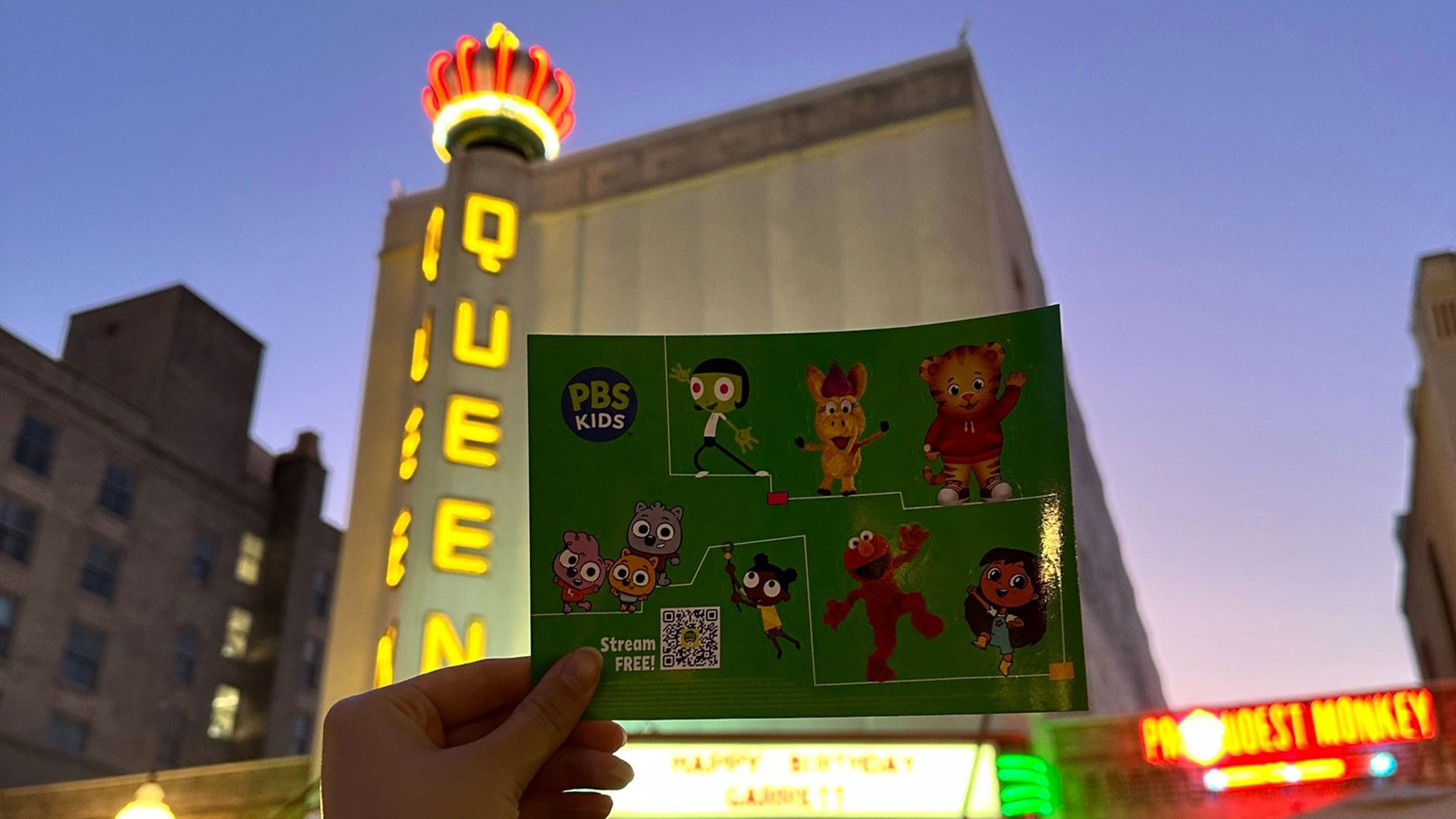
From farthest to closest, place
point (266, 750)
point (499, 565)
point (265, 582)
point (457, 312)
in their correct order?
point (265, 582) → point (266, 750) → point (457, 312) → point (499, 565)

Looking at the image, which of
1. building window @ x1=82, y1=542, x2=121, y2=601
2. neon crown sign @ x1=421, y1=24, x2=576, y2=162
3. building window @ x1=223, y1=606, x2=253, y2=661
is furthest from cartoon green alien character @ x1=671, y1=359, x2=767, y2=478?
building window @ x1=223, y1=606, x2=253, y2=661

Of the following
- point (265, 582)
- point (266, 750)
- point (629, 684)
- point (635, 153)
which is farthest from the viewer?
point (265, 582)

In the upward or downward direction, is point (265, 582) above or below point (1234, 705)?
above

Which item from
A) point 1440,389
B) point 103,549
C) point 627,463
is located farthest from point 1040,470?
point 103,549

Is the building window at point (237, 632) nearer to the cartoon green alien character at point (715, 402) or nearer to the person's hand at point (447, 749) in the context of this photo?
the person's hand at point (447, 749)

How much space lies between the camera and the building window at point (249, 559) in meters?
46.4

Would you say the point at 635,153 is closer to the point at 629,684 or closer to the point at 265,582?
the point at 629,684

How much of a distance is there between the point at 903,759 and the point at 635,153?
9635 millimetres

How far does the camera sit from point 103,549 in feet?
126

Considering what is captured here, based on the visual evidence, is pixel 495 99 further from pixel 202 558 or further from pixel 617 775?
pixel 202 558

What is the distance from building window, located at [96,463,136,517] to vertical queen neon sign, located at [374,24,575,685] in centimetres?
2730

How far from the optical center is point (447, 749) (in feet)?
→ 7.69

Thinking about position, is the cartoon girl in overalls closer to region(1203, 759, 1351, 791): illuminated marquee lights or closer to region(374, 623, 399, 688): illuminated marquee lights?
region(1203, 759, 1351, 791): illuminated marquee lights

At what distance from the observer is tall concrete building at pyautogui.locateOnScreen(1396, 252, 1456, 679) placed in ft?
51.3
